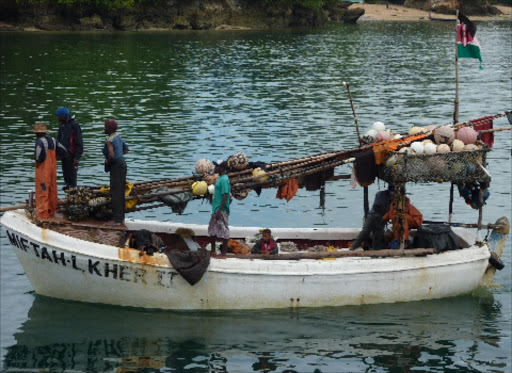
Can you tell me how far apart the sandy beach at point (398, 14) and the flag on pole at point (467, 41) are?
303ft

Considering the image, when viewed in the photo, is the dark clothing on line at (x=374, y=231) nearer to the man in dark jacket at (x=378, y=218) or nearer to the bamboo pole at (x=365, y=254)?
the man in dark jacket at (x=378, y=218)

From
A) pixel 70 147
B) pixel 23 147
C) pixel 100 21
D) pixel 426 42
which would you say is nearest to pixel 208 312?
pixel 70 147

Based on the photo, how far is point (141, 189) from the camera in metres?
14.2

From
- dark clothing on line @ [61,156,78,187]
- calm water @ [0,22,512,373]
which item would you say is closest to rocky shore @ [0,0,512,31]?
calm water @ [0,22,512,373]

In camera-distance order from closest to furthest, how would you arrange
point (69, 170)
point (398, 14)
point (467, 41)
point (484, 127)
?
point (484, 127), point (467, 41), point (69, 170), point (398, 14)

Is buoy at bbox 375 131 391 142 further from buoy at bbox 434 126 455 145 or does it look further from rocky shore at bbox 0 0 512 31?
rocky shore at bbox 0 0 512 31

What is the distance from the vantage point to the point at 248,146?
1059 inches

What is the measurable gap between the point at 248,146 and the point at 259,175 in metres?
13.5

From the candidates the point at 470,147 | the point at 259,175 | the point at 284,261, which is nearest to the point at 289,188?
the point at 259,175

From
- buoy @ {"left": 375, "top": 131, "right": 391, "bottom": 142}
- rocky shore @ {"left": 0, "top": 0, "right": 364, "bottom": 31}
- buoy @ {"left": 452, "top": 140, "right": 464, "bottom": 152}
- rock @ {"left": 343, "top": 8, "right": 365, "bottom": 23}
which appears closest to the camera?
buoy @ {"left": 452, "top": 140, "right": 464, "bottom": 152}

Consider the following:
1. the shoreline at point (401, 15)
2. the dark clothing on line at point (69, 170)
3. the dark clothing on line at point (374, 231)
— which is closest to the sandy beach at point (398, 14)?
the shoreline at point (401, 15)

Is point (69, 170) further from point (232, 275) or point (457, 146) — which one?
point (457, 146)

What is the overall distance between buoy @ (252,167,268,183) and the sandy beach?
94.5 meters

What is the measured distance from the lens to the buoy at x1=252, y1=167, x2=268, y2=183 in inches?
528
